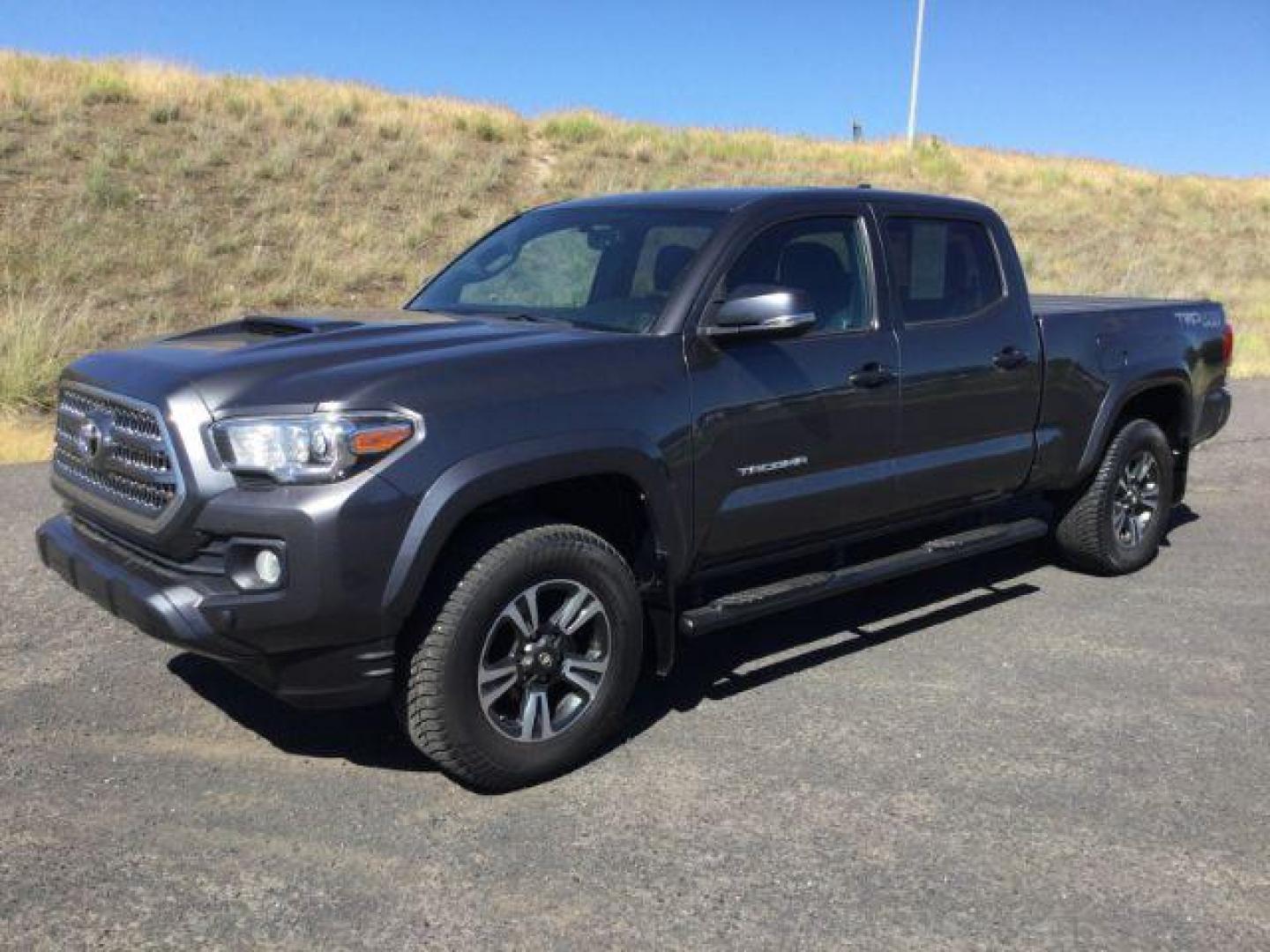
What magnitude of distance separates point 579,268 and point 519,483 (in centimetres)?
144

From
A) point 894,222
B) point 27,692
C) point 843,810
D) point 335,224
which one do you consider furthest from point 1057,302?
point 335,224

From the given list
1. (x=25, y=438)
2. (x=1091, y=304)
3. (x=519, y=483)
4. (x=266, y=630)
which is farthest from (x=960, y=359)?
(x=25, y=438)

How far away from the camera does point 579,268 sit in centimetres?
471

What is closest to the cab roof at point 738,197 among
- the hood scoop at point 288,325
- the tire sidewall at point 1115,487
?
the hood scoop at point 288,325

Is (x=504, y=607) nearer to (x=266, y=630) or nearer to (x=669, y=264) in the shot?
(x=266, y=630)

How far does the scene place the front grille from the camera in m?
3.43

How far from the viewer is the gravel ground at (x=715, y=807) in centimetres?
301

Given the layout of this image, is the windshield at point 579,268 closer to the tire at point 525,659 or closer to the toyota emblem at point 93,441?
the tire at point 525,659

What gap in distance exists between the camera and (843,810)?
3.60m

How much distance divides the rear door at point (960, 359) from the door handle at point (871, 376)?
122mm

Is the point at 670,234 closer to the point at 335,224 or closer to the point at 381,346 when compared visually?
the point at 381,346

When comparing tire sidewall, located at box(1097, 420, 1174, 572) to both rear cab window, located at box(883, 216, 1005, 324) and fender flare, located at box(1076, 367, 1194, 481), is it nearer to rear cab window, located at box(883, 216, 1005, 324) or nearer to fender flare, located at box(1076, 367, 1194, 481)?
fender flare, located at box(1076, 367, 1194, 481)

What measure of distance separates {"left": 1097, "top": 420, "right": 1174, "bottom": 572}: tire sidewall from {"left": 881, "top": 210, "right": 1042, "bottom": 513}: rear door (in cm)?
84

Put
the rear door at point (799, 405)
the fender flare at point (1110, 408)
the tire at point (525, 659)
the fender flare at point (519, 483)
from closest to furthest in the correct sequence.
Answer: the fender flare at point (519, 483) < the tire at point (525, 659) < the rear door at point (799, 405) < the fender flare at point (1110, 408)
